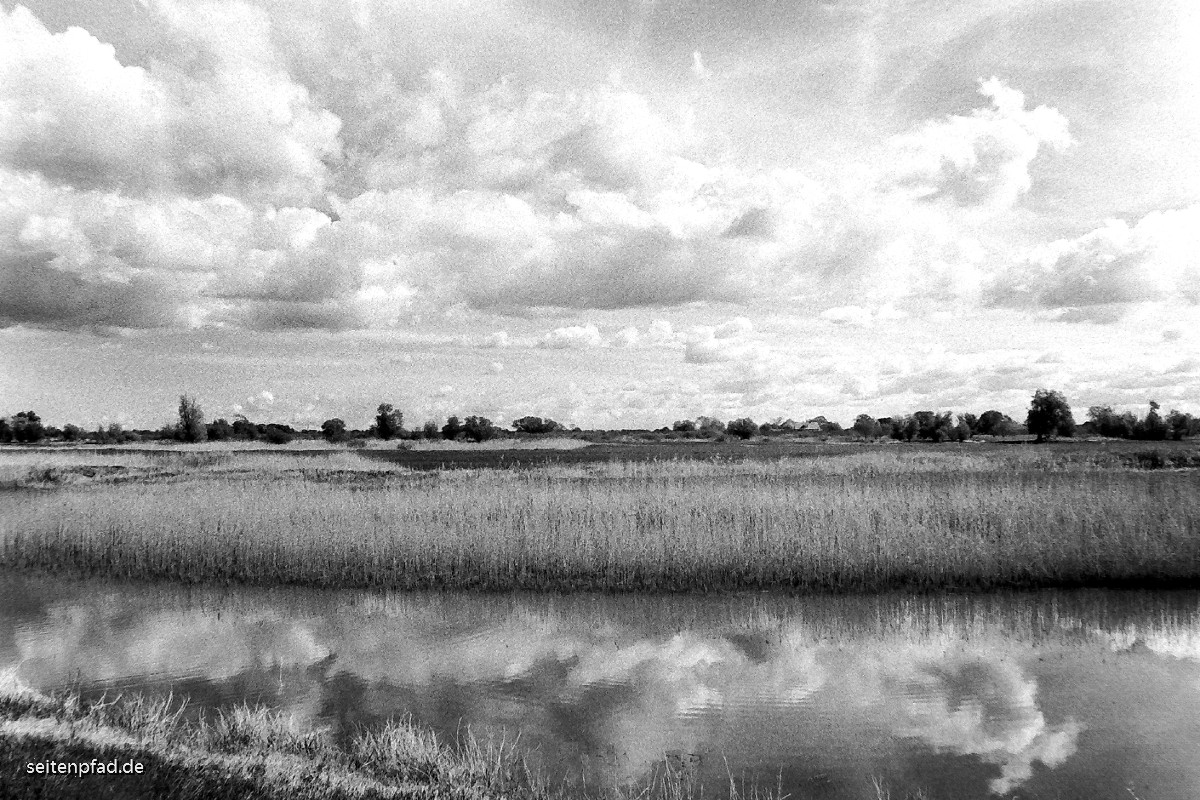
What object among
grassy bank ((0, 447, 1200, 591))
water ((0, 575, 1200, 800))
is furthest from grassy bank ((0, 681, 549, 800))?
grassy bank ((0, 447, 1200, 591))

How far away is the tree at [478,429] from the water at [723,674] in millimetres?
77489

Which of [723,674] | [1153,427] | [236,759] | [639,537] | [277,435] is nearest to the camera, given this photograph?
[236,759]

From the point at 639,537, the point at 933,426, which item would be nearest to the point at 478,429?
the point at 933,426

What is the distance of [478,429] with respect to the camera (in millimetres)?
91000

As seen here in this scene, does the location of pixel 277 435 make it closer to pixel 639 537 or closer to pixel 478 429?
pixel 478 429

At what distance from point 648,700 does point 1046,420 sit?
76.8 metres

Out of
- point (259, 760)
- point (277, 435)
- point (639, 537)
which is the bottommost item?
point (259, 760)

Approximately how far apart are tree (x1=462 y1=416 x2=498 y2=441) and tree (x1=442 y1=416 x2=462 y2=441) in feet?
3.16

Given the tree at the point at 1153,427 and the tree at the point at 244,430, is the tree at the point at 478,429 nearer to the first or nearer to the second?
the tree at the point at 244,430

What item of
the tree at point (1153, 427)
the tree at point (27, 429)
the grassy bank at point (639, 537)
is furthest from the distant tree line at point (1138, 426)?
the tree at point (27, 429)

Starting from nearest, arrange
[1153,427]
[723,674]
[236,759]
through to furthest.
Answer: [236,759], [723,674], [1153,427]

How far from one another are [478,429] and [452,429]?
4.39 m

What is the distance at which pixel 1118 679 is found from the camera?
344 inches

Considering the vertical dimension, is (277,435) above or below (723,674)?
above
